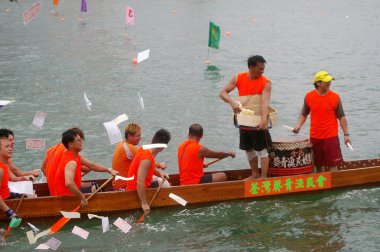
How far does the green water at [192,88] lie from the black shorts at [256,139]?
92cm

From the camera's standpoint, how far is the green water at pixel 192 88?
32.4 ft

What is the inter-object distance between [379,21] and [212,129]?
22.9 m

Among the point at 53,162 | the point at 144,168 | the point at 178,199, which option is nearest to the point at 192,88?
the point at 178,199

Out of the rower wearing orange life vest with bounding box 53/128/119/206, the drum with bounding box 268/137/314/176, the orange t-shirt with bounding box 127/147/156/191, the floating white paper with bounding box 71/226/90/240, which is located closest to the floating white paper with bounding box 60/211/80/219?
the floating white paper with bounding box 71/226/90/240

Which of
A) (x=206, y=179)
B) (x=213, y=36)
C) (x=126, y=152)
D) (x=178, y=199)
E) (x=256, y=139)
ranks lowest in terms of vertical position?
(x=178, y=199)

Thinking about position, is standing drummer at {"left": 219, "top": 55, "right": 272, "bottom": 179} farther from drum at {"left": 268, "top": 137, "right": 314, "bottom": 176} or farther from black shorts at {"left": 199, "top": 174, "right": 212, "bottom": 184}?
black shorts at {"left": 199, "top": 174, "right": 212, "bottom": 184}

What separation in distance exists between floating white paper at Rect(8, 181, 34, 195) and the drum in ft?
12.6

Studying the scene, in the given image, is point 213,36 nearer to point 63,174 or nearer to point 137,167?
point 137,167

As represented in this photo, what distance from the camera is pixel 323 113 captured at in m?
10.7

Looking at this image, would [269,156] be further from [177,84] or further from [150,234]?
[177,84]

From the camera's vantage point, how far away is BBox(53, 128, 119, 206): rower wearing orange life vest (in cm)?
935

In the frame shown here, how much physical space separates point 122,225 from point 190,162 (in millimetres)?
1545

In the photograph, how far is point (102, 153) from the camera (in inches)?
568

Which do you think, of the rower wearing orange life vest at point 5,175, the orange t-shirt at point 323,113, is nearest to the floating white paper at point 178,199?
the rower wearing orange life vest at point 5,175
